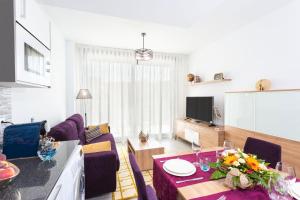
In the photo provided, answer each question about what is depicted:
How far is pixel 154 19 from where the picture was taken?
2.43 meters

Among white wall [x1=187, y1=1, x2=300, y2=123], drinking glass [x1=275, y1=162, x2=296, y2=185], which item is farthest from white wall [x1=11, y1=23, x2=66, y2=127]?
white wall [x1=187, y1=1, x2=300, y2=123]

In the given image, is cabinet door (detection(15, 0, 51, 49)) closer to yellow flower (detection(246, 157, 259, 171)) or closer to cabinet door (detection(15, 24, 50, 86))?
cabinet door (detection(15, 24, 50, 86))

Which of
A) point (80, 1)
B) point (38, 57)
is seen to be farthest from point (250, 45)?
point (38, 57)

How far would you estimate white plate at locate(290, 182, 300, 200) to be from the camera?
961 millimetres

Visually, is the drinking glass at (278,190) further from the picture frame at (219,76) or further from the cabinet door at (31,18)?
the picture frame at (219,76)

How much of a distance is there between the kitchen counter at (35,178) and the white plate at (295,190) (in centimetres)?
147

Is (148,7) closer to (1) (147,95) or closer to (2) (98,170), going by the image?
(2) (98,170)

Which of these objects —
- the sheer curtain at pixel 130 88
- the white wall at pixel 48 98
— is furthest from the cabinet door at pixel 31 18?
the sheer curtain at pixel 130 88

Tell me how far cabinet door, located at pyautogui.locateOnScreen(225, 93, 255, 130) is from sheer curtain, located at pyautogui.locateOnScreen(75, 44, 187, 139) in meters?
1.96

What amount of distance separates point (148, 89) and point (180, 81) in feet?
3.55

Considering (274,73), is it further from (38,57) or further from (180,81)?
(38,57)

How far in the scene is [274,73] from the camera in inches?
101

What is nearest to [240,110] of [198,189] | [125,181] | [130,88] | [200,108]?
[200,108]

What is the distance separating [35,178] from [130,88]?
3.59m
